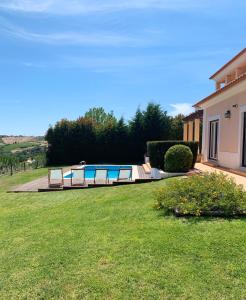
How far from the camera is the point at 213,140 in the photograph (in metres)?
18.9

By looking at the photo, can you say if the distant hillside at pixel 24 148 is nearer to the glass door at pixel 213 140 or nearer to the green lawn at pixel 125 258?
the glass door at pixel 213 140

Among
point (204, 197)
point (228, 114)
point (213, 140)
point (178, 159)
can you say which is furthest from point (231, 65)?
point (204, 197)

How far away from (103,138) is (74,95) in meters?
10.2

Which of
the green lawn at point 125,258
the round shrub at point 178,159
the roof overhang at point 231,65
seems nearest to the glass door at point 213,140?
the roof overhang at point 231,65

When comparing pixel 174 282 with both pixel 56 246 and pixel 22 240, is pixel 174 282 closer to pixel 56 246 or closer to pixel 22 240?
pixel 56 246

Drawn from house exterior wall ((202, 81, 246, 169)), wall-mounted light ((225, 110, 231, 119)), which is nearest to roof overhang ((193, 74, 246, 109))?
house exterior wall ((202, 81, 246, 169))

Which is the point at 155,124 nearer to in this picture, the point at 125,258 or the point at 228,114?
the point at 228,114

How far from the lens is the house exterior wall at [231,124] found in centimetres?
1357

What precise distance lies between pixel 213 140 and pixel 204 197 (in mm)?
12572

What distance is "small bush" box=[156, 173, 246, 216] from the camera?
649 cm

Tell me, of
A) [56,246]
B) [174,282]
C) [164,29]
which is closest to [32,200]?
[56,246]

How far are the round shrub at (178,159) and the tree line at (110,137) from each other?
1719 centimetres

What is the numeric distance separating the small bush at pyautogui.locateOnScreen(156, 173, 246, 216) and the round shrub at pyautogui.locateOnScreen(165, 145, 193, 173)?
6140mm

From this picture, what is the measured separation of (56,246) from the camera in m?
5.89
